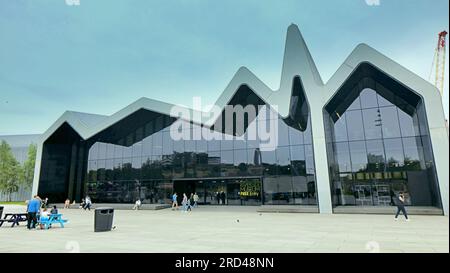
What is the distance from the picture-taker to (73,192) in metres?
31.5

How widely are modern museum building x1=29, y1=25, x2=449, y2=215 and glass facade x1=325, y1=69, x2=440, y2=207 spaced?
0.07 meters

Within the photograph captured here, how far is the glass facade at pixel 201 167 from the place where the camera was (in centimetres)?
2156

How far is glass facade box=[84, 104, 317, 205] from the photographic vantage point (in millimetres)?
21562

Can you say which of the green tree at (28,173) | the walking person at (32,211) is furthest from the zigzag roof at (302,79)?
the green tree at (28,173)

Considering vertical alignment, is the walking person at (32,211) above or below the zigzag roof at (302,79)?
below

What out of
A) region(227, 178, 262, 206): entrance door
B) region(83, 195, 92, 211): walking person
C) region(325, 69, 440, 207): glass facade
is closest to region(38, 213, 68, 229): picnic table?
region(83, 195, 92, 211): walking person

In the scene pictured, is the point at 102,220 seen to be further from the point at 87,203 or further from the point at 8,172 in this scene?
the point at 8,172

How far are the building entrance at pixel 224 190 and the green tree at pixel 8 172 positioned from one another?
1696 inches

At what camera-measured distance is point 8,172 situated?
50.9m

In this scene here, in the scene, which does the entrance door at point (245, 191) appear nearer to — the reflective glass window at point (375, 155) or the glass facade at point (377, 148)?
the glass facade at point (377, 148)

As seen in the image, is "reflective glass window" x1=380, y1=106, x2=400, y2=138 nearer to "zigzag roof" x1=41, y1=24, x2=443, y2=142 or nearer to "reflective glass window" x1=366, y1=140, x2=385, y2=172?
"reflective glass window" x1=366, y1=140, x2=385, y2=172

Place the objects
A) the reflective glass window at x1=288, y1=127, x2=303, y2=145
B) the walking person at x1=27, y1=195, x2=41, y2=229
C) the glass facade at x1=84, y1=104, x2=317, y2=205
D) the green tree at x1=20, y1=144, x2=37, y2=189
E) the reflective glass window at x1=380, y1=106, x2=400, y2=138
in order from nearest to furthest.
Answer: the walking person at x1=27, y1=195, x2=41, y2=229 → the reflective glass window at x1=380, y1=106, x2=400, y2=138 → the reflective glass window at x1=288, y1=127, x2=303, y2=145 → the glass facade at x1=84, y1=104, x2=317, y2=205 → the green tree at x1=20, y1=144, x2=37, y2=189

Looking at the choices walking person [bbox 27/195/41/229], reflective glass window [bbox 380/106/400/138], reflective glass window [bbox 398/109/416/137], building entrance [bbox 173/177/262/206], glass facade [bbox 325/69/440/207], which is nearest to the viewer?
walking person [bbox 27/195/41/229]
